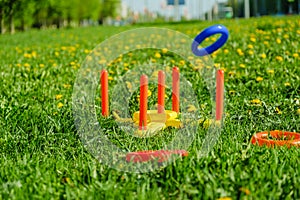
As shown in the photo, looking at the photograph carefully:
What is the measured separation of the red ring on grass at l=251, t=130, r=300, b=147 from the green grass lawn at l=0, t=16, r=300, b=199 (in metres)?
0.08

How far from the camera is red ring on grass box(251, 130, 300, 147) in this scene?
321 cm

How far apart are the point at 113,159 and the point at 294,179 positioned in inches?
37.9

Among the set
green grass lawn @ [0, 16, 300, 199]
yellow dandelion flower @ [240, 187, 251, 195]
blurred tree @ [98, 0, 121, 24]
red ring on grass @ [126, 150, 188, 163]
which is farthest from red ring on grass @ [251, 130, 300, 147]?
blurred tree @ [98, 0, 121, 24]

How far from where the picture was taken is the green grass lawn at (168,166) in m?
2.42

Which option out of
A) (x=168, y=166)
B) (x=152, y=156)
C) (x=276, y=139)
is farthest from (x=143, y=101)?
(x=276, y=139)

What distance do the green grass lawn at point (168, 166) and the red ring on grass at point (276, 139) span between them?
8 centimetres

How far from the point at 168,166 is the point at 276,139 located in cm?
115

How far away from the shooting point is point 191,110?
4227mm

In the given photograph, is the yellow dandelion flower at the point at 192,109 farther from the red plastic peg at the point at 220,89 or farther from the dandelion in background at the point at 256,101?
the red plastic peg at the point at 220,89

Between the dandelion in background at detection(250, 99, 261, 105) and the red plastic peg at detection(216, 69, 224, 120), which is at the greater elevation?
the red plastic peg at detection(216, 69, 224, 120)

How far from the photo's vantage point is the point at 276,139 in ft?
11.5

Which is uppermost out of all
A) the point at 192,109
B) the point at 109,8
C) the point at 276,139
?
the point at 109,8

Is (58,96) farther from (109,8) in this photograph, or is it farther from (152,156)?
(109,8)

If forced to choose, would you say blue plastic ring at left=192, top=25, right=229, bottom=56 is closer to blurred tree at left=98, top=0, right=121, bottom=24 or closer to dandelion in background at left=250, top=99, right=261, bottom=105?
dandelion in background at left=250, top=99, right=261, bottom=105
